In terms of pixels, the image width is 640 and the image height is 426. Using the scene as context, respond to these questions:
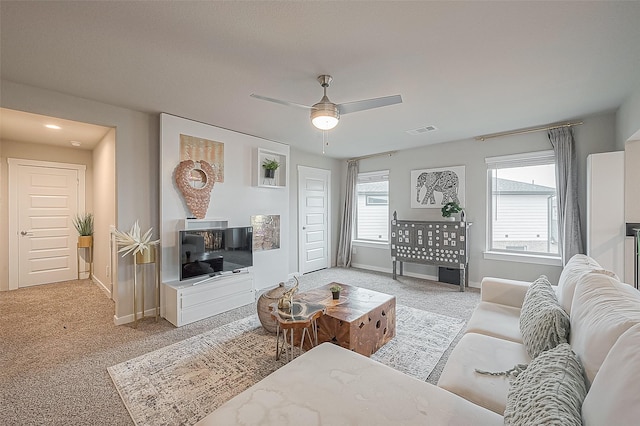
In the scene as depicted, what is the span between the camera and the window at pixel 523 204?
3980mm

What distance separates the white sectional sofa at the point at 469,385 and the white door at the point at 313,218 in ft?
12.8

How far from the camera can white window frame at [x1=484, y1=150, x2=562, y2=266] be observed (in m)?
3.92

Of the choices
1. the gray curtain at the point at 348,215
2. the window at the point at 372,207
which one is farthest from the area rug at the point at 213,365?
the gray curtain at the point at 348,215

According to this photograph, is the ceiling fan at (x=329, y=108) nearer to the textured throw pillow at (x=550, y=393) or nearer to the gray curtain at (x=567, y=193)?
the textured throw pillow at (x=550, y=393)

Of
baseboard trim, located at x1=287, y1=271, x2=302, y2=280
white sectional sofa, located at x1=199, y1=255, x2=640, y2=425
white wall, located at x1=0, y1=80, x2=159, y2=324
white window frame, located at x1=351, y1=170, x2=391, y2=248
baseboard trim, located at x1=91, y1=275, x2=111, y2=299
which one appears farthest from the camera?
white window frame, located at x1=351, y1=170, x2=391, y2=248

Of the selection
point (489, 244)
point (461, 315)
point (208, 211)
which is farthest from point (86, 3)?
point (489, 244)

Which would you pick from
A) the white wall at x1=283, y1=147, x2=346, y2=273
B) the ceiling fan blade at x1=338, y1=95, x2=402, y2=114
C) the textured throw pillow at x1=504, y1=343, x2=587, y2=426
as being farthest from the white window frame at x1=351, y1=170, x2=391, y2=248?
the textured throw pillow at x1=504, y1=343, x2=587, y2=426

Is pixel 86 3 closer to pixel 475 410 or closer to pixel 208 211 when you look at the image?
pixel 208 211

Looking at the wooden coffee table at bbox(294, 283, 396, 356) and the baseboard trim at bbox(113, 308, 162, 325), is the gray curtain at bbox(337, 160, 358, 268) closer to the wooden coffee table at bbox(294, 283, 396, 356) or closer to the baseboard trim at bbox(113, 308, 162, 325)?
the wooden coffee table at bbox(294, 283, 396, 356)

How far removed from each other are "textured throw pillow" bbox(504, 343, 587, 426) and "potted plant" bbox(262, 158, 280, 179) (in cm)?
400

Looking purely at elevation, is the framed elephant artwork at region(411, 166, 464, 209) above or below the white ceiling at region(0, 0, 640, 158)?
below

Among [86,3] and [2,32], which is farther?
[2,32]

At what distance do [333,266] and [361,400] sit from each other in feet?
16.5

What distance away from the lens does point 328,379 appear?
137 cm
